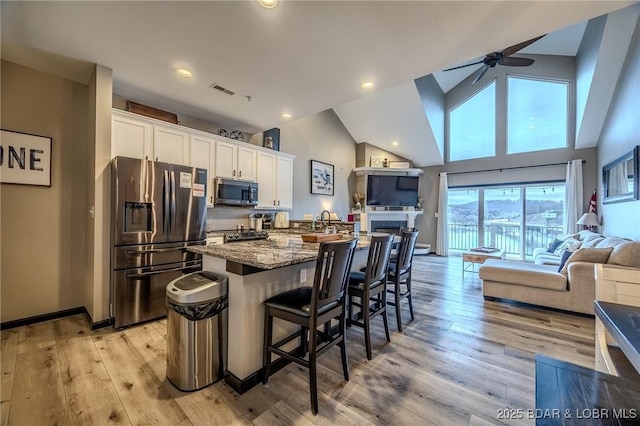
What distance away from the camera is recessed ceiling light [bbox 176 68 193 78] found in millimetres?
2713

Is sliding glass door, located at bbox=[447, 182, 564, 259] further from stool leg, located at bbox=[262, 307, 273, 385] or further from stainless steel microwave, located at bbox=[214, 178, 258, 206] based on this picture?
stool leg, located at bbox=[262, 307, 273, 385]

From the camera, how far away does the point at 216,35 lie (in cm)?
219

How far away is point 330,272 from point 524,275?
3068 millimetres

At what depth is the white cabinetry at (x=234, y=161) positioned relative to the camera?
12.8 feet

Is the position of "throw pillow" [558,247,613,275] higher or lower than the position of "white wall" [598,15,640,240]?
lower

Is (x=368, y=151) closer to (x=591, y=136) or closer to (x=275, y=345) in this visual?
(x=591, y=136)

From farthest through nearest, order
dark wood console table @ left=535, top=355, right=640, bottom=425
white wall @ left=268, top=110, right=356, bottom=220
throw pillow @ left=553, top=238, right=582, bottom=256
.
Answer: white wall @ left=268, top=110, right=356, bottom=220 < throw pillow @ left=553, top=238, right=582, bottom=256 < dark wood console table @ left=535, top=355, right=640, bottom=425

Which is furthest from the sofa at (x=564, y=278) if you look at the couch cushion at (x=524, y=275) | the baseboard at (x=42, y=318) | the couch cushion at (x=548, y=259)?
the baseboard at (x=42, y=318)

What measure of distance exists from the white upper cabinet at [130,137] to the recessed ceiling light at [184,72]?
2.69ft

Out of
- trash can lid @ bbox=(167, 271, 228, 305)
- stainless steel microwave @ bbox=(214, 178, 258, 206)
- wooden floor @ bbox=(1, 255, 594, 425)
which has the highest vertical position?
stainless steel microwave @ bbox=(214, 178, 258, 206)

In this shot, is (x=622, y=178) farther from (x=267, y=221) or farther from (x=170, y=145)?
(x=170, y=145)

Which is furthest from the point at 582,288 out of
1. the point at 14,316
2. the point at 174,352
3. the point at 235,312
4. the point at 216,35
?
the point at 14,316

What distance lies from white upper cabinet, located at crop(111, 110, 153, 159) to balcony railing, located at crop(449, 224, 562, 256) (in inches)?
284

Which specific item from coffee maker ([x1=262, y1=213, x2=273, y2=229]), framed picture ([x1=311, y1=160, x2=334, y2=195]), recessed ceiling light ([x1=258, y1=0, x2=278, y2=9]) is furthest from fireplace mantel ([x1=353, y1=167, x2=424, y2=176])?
recessed ceiling light ([x1=258, y1=0, x2=278, y2=9])
